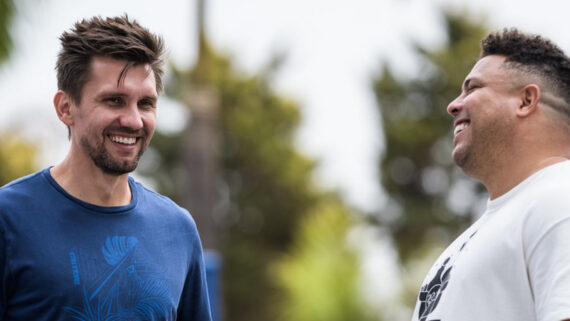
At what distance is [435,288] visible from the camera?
9.15ft

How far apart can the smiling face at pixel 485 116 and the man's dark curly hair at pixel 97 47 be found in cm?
120

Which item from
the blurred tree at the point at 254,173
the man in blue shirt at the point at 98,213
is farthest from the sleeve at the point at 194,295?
the blurred tree at the point at 254,173

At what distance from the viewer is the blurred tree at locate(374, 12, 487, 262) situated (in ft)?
63.7

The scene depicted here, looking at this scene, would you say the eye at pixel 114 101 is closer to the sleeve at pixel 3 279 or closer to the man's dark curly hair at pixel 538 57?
the sleeve at pixel 3 279

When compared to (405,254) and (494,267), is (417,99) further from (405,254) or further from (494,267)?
(494,267)

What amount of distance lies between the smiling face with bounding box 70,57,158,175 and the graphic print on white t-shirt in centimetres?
119

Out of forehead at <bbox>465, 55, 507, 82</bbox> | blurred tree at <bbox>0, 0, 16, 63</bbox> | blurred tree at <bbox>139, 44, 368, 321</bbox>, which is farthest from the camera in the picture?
blurred tree at <bbox>139, 44, 368, 321</bbox>

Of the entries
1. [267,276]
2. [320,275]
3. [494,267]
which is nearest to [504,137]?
[494,267]

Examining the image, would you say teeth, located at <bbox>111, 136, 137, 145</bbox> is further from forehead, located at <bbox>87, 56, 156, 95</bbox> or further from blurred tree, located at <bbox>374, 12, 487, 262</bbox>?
blurred tree, located at <bbox>374, 12, 487, 262</bbox>

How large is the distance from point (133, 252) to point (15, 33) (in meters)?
4.30

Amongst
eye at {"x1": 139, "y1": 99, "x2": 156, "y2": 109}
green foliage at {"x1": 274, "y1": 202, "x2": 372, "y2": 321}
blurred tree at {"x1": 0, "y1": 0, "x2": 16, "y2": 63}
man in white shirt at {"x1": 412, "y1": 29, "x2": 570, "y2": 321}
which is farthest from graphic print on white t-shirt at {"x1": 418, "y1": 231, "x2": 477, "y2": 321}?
green foliage at {"x1": 274, "y1": 202, "x2": 372, "y2": 321}

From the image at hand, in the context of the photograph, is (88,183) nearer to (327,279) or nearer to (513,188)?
(513,188)

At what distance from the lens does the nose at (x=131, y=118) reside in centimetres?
264

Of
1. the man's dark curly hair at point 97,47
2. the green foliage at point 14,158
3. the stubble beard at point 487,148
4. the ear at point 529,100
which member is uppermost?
the man's dark curly hair at point 97,47
